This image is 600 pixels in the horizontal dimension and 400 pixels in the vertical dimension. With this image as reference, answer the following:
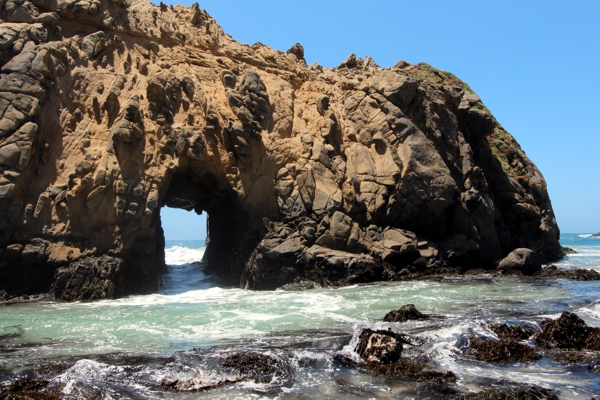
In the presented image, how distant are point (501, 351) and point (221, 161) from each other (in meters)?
12.0

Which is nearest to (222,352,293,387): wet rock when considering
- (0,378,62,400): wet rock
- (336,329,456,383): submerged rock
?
(336,329,456,383): submerged rock

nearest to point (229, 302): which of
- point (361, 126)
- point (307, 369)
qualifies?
point (307, 369)

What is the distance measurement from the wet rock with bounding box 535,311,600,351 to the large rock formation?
8.19 meters

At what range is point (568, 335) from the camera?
8875mm

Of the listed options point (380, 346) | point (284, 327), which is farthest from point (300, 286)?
point (380, 346)

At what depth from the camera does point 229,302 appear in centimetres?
1410

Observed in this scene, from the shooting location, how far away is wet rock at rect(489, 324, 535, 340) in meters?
9.16

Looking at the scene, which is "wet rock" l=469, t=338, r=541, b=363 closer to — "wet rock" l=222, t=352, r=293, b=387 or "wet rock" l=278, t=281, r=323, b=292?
"wet rock" l=222, t=352, r=293, b=387

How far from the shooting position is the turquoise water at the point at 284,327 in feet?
23.2

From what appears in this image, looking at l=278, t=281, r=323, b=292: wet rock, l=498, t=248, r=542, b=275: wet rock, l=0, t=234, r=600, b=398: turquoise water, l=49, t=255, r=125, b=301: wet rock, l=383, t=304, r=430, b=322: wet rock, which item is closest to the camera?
l=0, t=234, r=600, b=398: turquoise water

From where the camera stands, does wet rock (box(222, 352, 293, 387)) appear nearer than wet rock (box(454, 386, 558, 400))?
No

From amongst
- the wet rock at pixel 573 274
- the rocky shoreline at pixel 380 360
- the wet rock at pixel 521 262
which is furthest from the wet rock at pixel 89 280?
the wet rock at pixel 573 274

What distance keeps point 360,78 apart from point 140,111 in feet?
33.0

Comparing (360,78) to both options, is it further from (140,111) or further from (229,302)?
(229,302)
